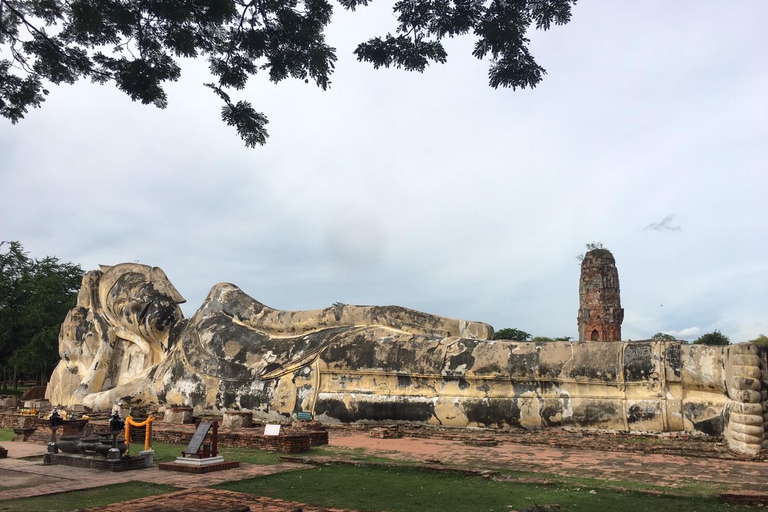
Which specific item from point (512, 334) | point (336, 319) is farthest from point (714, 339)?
point (336, 319)

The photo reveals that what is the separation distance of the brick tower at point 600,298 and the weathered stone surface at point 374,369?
1653cm

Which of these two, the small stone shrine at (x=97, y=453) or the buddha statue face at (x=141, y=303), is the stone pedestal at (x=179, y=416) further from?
the buddha statue face at (x=141, y=303)

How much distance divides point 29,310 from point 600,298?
74.5ft

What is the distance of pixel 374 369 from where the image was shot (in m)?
10.1

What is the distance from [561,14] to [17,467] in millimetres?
7286

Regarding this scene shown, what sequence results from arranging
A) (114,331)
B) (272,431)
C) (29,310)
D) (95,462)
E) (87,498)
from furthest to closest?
(29,310)
(114,331)
(272,431)
(95,462)
(87,498)

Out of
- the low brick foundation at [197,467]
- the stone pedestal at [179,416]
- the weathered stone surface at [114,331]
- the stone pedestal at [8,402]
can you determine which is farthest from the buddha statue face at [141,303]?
the low brick foundation at [197,467]

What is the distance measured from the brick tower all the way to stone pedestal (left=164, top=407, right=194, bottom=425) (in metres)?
19.7

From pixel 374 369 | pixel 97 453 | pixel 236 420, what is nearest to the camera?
pixel 97 453

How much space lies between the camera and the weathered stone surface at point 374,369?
8.12m

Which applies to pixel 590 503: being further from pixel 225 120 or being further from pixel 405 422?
pixel 405 422

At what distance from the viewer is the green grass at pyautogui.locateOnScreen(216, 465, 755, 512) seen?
186 inches

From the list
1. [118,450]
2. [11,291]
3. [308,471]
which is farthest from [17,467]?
[11,291]

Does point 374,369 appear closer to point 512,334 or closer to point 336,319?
point 336,319
